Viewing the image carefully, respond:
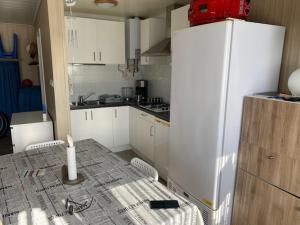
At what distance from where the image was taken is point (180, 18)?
263 centimetres

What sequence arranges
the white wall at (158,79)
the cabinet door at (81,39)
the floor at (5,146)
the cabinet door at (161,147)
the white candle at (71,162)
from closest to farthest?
the white candle at (71,162) < the cabinet door at (161,147) < the cabinet door at (81,39) < the white wall at (158,79) < the floor at (5,146)

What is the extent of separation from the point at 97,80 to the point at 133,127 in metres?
1.08

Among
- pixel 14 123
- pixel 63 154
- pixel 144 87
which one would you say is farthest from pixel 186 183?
pixel 144 87

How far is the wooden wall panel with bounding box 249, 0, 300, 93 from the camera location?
69.4 inches

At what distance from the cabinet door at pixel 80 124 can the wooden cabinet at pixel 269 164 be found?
2.36m

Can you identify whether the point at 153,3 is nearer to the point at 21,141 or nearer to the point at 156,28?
the point at 156,28

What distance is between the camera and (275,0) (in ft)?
6.12

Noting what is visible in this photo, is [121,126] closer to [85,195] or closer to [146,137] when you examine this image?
[146,137]

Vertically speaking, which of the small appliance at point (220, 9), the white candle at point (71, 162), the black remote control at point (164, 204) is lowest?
the black remote control at point (164, 204)

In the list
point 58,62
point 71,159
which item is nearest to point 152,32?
point 58,62

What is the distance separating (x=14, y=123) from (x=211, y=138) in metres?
2.19

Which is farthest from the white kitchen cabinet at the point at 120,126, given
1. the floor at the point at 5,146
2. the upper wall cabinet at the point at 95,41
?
the floor at the point at 5,146

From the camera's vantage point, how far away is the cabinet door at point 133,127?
3591mm

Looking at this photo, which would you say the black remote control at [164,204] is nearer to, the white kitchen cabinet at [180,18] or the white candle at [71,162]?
the white candle at [71,162]
